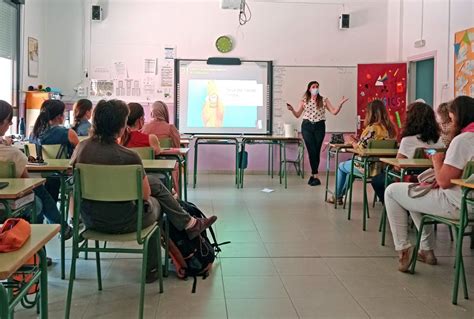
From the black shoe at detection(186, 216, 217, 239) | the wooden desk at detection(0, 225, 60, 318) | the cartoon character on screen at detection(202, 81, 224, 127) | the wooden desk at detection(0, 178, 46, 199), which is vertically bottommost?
the black shoe at detection(186, 216, 217, 239)

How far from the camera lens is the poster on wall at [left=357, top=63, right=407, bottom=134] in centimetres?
795

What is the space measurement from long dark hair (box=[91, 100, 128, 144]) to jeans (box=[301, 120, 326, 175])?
5.16 m

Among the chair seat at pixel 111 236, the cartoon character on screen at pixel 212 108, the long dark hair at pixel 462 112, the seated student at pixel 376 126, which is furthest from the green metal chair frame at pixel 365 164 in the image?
the cartoon character on screen at pixel 212 108

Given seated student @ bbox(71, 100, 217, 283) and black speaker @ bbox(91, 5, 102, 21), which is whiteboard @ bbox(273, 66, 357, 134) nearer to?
black speaker @ bbox(91, 5, 102, 21)

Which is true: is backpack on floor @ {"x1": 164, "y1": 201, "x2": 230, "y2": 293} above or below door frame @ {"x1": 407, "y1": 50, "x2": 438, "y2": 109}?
below

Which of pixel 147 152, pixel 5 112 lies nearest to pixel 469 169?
pixel 147 152

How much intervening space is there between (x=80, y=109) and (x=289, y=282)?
Result: 9.18 ft

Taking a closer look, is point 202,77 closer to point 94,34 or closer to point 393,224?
point 94,34

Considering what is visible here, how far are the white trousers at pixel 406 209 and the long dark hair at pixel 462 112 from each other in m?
0.43

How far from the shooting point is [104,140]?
2770 mm

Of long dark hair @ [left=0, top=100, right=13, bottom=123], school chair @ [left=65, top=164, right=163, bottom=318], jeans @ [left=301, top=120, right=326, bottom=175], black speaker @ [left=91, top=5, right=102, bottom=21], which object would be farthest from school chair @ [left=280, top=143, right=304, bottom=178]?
school chair @ [left=65, top=164, right=163, bottom=318]

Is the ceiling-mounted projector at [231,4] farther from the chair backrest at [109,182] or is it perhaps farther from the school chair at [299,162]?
the chair backrest at [109,182]

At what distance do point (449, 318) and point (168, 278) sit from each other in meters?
1.69

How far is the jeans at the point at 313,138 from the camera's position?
765cm
